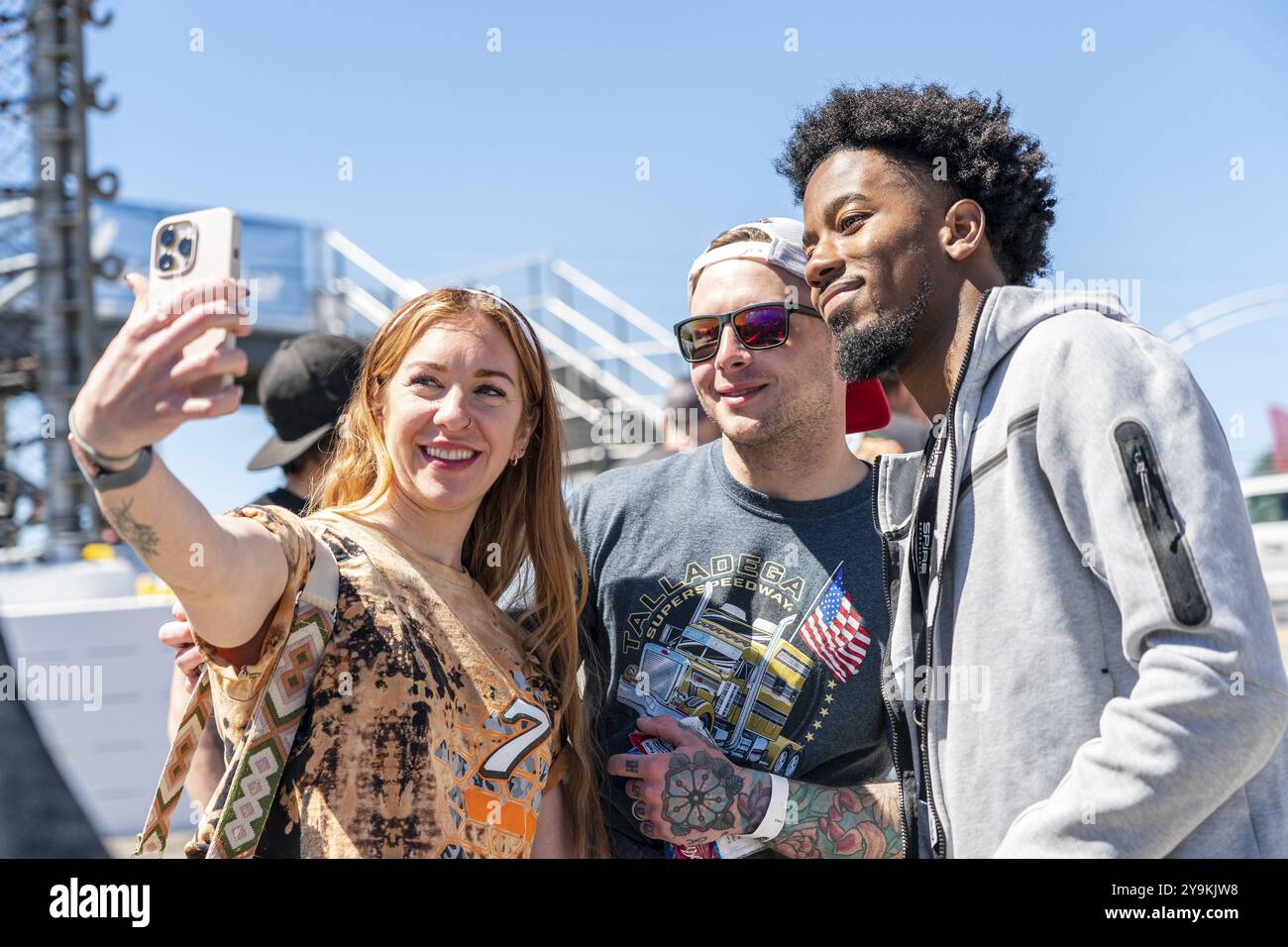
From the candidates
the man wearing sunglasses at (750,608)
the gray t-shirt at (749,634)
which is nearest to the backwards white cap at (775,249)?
the man wearing sunglasses at (750,608)

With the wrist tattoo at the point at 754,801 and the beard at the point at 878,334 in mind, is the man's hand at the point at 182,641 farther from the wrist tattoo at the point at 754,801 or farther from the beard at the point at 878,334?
the beard at the point at 878,334

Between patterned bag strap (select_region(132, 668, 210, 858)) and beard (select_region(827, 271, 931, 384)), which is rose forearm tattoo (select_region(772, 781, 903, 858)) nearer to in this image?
beard (select_region(827, 271, 931, 384))

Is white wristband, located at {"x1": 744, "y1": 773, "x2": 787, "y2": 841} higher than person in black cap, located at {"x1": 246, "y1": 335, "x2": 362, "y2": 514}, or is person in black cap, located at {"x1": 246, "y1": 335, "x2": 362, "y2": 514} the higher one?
person in black cap, located at {"x1": 246, "y1": 335, "x2": 362, "y2": 514}

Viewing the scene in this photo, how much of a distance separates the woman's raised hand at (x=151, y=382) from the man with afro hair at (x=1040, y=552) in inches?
48.8

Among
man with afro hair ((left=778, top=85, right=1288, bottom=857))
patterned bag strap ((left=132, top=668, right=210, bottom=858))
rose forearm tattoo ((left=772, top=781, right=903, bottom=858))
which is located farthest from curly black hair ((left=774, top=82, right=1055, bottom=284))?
patterned bag strap ((left=132, top=668, right=210, bottom=858))

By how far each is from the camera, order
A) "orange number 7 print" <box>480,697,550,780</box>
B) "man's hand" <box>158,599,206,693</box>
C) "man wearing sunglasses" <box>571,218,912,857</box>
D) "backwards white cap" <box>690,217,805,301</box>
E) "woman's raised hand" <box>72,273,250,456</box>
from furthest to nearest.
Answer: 1. "backwards white cap" <box>690,217,805,301</box>
2. "man wearing sunglasses" <box>571,218,912,857</box>
3. "man's hand" <box>158,599,206,693</box>
4. "orange number 7 print" <box>480,697,550,780</box>
5. "woman's raised hand" <box>72,273,250,456</box>

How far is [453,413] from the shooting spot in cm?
233

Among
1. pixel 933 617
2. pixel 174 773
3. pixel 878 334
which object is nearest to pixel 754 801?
pixel 933 617

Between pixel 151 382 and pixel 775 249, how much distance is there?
1833mm

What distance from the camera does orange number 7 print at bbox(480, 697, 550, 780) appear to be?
2139 mm
